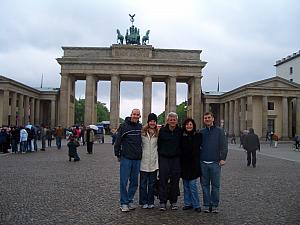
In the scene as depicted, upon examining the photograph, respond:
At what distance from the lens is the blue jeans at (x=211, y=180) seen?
8.66 metres

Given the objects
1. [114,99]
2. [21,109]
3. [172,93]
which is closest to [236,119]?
[172,93]

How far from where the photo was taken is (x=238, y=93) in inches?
2579

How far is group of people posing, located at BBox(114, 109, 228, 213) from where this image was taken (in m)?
8.73

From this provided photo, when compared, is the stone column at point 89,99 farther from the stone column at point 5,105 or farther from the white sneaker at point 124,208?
the white sneaker at point 124,208

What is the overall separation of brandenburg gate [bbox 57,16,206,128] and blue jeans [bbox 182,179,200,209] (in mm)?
60924

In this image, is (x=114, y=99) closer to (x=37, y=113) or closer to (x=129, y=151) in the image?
(x=37, y=113)

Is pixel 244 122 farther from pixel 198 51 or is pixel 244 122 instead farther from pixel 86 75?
pixel 86 75

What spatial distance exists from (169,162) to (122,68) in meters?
61.3

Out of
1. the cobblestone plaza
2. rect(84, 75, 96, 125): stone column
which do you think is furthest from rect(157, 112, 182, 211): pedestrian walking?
rect(84, 75, 96, 125): stone column

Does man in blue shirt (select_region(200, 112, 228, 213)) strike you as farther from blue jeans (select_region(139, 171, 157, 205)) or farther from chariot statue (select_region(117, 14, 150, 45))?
chariot statue (select_region(117, 14, 150, 45))

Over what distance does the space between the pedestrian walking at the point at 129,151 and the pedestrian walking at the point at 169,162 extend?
1.66ft

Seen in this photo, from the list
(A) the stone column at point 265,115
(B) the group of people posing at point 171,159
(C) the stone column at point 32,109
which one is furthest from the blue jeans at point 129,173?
(C) the stone column at point 32,109

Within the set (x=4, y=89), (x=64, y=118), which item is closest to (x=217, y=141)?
(x=4, y=89)

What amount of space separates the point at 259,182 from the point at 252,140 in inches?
279
